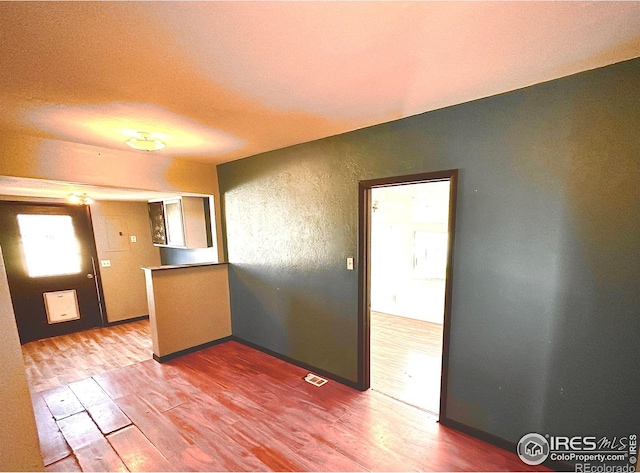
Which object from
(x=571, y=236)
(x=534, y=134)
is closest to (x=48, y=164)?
(x=534, y=134)

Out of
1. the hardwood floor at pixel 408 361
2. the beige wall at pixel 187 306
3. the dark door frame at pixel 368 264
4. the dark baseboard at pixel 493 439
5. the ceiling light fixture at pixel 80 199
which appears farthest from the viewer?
the ceiling light fixture at pixel 80 199

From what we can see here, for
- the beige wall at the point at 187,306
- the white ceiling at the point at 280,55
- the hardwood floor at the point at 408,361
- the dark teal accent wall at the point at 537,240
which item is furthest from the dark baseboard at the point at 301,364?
the white ceiling at the point at 280,55

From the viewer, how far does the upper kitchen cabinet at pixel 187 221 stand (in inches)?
143

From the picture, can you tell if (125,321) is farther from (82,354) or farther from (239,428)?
(239,428)

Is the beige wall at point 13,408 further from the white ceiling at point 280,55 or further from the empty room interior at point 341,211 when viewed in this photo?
the white ceiling at point 280,55

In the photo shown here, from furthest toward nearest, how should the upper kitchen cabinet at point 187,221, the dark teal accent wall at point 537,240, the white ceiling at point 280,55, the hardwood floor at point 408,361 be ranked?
the upper kitchen cabinet at point 187,221
the hardwood floor at point 408,361
the dark teal accent wall at point 537,240
the white ceiling at point 280,55

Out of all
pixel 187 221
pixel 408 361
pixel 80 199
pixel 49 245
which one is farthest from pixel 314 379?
pixel 49 245

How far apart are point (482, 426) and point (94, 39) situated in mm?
3178

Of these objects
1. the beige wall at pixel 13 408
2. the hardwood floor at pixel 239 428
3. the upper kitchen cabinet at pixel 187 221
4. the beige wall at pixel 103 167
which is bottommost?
the hardwood floor at pixel 239 428

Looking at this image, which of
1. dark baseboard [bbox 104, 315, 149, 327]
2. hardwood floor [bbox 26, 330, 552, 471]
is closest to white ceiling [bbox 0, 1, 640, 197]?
hardwood floor [bbox 26, 330, 552, 471]

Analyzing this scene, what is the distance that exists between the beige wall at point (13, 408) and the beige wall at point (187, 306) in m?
2.16

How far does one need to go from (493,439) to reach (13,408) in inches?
104

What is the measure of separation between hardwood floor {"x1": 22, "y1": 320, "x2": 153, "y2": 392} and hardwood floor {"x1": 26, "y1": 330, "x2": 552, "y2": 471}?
244mm

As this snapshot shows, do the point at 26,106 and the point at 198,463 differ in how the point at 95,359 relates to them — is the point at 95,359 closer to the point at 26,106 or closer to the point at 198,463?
the point at 198,463
